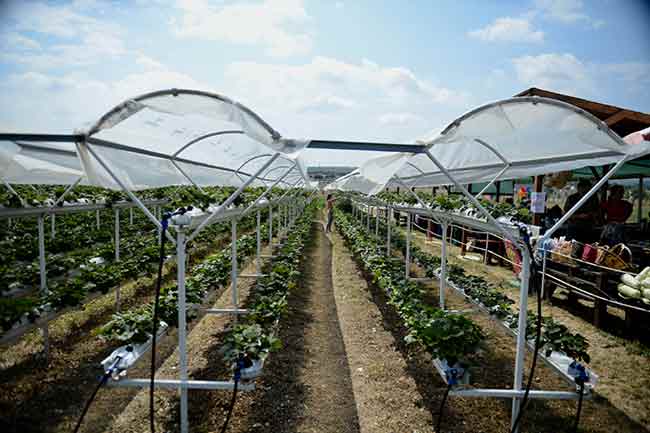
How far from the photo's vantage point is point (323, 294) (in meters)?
8.16

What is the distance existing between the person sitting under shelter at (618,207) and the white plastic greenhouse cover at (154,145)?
7.55 m

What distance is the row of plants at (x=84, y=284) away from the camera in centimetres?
388

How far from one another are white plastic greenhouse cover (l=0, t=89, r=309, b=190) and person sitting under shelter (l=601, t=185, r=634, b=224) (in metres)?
7.55

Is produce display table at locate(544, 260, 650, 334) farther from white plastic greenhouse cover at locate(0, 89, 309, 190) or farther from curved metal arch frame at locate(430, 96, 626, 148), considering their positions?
white plastic greenhouse cover at locate(0, 89, 309, 190)

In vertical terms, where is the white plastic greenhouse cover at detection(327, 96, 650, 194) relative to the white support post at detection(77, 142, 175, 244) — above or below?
above

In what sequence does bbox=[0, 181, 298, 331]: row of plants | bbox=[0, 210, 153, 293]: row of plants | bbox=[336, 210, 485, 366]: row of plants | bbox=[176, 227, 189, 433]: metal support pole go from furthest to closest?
bbox=[0, 210, 153, 293]: row of plants
bbox=[0, 181, 298, 331]: row of plants
bbox=[336, 210, 485, 366]: row of plants
bbox=[176, 227, 189, 433]: metal support pole

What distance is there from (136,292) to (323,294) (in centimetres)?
393

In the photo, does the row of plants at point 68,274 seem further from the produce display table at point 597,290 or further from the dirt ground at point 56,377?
the produce display table at point 597,290

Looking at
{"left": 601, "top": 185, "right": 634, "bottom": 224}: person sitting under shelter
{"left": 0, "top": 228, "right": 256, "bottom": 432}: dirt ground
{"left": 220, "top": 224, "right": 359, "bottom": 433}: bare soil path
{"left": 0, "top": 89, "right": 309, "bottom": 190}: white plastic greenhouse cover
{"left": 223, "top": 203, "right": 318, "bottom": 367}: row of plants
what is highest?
{"left": 0, "top": 89, "right": 309, "bottom": 190}: white plastic greenhouse cover

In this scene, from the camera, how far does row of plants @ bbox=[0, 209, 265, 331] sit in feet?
12.7

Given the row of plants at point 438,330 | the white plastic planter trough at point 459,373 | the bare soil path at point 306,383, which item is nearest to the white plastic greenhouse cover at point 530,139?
the row of plants at point 438,330

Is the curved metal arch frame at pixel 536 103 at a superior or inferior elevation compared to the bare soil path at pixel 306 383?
superior

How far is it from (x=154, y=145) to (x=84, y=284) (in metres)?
2.24

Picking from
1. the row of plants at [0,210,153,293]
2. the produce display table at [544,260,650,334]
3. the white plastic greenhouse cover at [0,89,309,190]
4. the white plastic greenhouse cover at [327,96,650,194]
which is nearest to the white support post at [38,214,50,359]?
the row of plants at [0,210,153,293]
